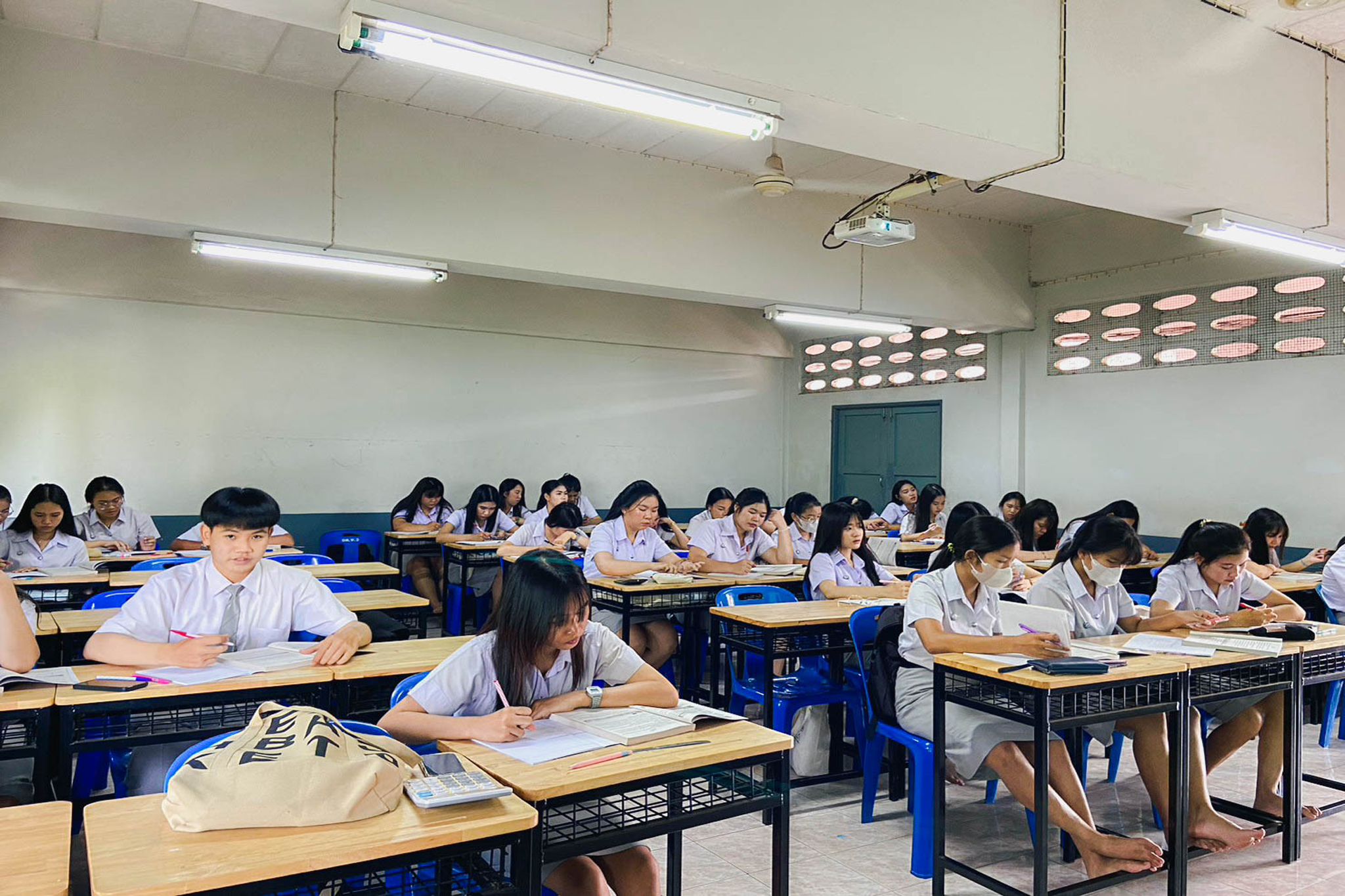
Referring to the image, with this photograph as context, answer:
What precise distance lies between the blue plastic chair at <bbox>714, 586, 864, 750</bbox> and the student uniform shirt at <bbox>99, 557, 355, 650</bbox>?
169 centimetres

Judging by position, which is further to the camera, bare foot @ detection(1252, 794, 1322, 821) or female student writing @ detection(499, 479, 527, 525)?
female student writing @ detection(499, 479, 527, 525)

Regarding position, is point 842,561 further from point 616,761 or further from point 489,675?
point 616,761

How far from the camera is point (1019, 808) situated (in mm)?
3670

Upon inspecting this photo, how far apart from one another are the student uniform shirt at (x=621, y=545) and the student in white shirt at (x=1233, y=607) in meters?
2.77

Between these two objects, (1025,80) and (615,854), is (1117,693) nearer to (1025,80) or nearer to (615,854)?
(615,854)

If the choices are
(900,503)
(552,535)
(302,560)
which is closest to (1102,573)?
(552,535)

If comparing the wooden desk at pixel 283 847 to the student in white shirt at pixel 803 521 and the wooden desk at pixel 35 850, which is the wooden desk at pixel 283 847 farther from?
the student in white shirt at pixel 803 521

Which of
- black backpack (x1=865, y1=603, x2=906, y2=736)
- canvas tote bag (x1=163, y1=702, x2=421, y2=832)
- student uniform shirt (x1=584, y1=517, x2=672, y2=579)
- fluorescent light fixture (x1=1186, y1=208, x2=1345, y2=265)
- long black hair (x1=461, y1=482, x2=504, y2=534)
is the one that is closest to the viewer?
canvas tote bag (x1=163, y1=702, x2=421, y2=832)

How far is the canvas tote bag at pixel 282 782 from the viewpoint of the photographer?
4.90 ft

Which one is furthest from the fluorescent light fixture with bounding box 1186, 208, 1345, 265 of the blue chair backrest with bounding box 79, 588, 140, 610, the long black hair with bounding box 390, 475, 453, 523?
the long black hair with bounding box 390, 475, 453, 523

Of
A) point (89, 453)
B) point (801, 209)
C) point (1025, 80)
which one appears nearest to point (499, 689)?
point (1025, 80)

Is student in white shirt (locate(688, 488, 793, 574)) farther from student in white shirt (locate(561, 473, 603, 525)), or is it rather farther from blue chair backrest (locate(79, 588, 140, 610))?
blue chair backrest (locate(79, 588, 140, 610))

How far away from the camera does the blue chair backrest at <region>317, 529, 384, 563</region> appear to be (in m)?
7.55

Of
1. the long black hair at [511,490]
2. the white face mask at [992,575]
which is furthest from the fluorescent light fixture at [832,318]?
the white face mask at [992,575]
